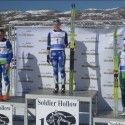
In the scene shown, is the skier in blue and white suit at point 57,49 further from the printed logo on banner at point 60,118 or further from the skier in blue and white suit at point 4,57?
the skier in blue and white suit at point 4,57

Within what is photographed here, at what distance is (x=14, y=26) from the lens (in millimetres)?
9547

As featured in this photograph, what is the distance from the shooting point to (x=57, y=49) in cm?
834

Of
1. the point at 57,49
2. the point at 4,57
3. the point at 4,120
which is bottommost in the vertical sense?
the point at 4,120

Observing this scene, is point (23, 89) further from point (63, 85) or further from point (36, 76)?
point (63, 85)

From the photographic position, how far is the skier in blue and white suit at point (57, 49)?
8312 mm

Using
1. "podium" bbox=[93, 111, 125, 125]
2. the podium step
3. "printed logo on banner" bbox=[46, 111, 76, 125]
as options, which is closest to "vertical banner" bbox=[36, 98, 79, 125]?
"printed logo on banner" bbox=[46, 111, 76, 125]

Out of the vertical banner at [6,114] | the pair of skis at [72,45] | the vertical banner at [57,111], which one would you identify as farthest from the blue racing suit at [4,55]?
the pair of skis at [72,45]

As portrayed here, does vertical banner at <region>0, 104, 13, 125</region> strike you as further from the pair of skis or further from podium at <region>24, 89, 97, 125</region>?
the pair of skis

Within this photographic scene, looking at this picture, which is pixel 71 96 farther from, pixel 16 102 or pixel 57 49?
pixel 16 102

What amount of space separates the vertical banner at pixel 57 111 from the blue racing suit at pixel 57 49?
58 cm

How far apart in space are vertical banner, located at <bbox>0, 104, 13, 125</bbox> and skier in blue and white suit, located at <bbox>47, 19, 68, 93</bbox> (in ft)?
3.03

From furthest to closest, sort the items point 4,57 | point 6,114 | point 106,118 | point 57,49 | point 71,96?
point 4,57 → point 57,49 → point 6,114 → point 71,96 → point 106,118

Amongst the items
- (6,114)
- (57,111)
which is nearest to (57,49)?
(57,111)

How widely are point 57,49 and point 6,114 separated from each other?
1.53 metres
